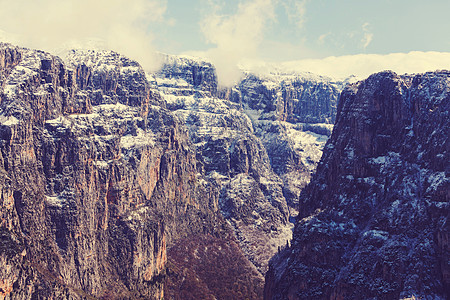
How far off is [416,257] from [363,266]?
58.5ft

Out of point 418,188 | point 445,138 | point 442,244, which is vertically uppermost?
point 445,138

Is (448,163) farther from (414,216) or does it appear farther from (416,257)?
(416,257)

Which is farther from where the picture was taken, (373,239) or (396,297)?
(373,239)

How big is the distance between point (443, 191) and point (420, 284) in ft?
103

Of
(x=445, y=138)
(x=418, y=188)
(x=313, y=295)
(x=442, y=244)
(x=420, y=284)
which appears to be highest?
(x=445, y=138)

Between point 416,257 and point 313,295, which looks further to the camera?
point 313,295

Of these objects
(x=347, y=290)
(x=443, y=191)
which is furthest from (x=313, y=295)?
(x=443, y=191)

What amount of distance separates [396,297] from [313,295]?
3095 cm

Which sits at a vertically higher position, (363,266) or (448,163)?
(448,163)

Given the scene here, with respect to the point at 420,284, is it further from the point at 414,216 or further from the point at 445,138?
the point at 445,138

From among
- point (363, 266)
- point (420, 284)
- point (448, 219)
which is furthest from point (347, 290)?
point (448, 219)

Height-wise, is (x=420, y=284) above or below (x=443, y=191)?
below

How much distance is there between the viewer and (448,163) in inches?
7534

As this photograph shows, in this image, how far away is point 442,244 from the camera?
18100 centimetres
